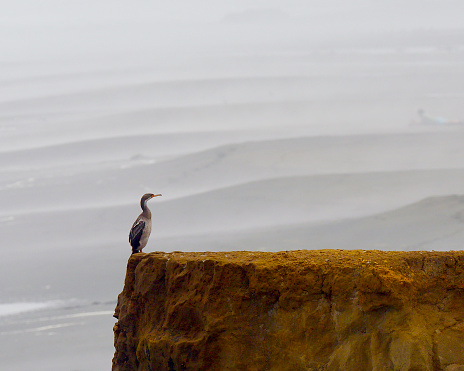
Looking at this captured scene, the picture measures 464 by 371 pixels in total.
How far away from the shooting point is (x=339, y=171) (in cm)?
2047

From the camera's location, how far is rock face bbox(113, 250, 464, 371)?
5.92m

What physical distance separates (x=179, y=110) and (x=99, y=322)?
816 inches

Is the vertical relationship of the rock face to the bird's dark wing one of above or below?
below

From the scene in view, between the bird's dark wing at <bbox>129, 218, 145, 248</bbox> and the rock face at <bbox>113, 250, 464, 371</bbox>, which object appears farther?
the bird's dark wing at <bbox>129, 218, 145, 248</bbox>

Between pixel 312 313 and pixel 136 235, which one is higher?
pixel 136 235

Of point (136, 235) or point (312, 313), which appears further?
point (136, 235)

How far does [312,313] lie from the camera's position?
6.11 m

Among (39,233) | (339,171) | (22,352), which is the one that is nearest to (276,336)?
(22,352)

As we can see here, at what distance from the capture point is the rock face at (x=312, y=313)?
592 centimetres

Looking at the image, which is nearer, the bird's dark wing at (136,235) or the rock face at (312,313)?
the rock face at (312,313)

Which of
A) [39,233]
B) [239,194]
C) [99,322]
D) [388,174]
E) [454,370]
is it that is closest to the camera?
[454,370]

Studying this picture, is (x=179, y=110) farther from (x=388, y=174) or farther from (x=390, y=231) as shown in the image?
(x=390, y=231)

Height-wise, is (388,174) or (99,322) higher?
(388,174)

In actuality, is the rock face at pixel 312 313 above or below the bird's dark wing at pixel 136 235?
below
